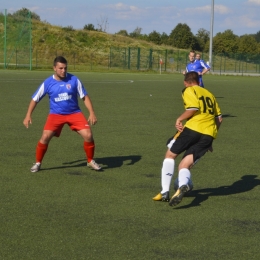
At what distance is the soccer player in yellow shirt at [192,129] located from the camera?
6887 mm

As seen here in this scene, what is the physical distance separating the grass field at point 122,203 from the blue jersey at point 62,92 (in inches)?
36.6

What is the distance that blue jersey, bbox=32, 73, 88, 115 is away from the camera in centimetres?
877

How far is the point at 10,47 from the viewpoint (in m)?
52.4

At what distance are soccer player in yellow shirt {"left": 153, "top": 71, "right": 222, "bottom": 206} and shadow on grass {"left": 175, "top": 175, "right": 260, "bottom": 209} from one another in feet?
1.45

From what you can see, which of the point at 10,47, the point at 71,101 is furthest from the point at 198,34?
the point at 71,101

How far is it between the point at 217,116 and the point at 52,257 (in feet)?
9.45

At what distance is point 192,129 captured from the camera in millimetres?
7016

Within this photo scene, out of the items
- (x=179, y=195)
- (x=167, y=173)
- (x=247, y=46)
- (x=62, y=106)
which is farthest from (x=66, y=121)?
(x=247, y=46)

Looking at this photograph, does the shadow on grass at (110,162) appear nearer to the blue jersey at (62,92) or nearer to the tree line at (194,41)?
the blue jersey at (62,92)

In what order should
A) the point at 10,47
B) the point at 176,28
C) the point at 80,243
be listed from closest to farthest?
the point at 80,243 → the point at 10,47 → the point at 176,28

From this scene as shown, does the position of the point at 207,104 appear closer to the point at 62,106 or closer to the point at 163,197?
the point at 163,197

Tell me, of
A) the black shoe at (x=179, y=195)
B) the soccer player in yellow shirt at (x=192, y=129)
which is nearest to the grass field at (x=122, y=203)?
the black shoe at (x=179, y=195)

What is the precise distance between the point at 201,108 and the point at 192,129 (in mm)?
267

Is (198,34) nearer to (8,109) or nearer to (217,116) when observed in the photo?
(8,109)
